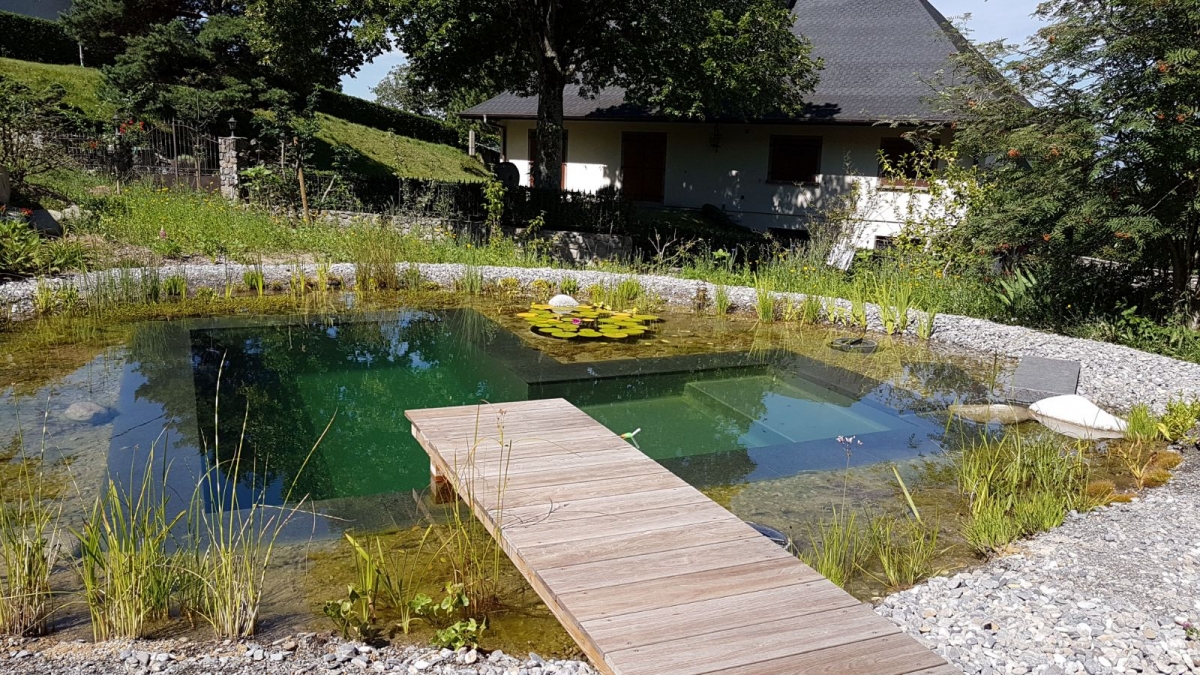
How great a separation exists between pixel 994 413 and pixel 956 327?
215 cm

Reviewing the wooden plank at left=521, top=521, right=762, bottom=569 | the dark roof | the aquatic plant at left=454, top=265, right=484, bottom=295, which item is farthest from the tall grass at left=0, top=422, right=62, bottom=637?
the dark roof

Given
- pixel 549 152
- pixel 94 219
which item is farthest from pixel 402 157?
pixel 94 219

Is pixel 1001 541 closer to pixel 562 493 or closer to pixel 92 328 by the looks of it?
pixel 562 493

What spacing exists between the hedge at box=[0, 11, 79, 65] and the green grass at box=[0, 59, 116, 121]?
950 mm

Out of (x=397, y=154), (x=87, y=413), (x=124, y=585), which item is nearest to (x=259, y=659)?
(x=124, y=585)

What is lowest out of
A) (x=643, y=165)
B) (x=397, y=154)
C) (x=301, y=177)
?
(x=301, y=177)

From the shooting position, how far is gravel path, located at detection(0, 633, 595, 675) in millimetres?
2135

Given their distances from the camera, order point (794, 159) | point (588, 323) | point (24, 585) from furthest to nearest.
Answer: point (794, 159), point (588, 323), point (24, 585)

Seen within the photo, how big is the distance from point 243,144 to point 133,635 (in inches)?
459

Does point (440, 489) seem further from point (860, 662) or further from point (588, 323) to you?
point (588, 323)

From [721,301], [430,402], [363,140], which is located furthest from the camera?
[363,140]

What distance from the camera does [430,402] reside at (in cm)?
516

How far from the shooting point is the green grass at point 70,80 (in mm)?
16172

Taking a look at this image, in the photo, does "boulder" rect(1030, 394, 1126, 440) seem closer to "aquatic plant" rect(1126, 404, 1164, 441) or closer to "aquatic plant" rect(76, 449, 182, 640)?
"aquatic plant" rect(1126, 404, 1164, 441)
